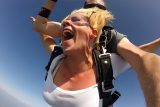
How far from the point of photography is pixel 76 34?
415 cm

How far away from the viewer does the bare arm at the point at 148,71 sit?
2.84 metres

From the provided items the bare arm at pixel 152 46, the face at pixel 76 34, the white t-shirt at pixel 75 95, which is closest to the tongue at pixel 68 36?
the face at pixel 76 34

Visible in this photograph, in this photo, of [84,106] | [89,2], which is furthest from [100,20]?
[84,106]

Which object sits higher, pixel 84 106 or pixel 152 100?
pixel 152 100

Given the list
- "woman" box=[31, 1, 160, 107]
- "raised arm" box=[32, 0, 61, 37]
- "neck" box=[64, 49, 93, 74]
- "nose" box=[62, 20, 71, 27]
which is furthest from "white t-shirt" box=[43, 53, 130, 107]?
"raised arm" box=[32, 0, 61, 37]

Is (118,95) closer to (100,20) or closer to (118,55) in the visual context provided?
(118,55)

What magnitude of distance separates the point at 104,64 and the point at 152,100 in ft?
4.08

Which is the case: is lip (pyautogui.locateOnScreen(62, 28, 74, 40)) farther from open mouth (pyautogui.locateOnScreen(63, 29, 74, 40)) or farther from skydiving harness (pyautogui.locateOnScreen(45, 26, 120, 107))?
skydiving harness (pyautogui.locateOnScreen(45, 26, 120, 107))

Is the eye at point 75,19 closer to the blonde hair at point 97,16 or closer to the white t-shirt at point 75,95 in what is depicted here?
the blonde hair at point 97,16

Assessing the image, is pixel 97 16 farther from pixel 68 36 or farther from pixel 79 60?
pixel 79 60

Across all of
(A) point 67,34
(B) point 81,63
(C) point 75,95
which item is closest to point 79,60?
(B) point 81,63

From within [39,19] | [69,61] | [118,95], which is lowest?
[118,95]

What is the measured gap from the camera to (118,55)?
4.14m

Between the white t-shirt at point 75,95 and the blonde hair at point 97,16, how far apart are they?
46 centimetres
